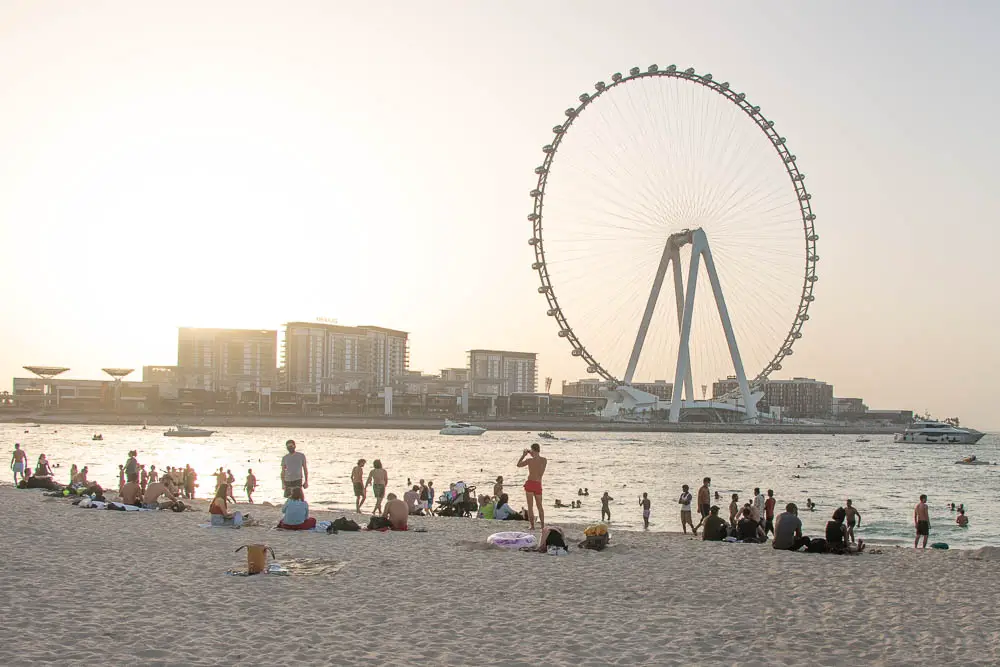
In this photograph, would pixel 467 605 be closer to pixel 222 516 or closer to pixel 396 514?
pixel 396 514

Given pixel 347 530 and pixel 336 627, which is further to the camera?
pixel 347 530

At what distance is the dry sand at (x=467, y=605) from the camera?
25.8 feet

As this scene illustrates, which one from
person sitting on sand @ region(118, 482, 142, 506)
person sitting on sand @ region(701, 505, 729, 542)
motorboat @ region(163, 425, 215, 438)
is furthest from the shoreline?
person sitting on sand @ region(118, 482, 142, 506)

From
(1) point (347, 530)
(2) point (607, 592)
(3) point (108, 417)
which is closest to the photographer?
(2) point (607, 592)

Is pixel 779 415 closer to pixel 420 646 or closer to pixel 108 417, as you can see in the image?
pixel 108 417

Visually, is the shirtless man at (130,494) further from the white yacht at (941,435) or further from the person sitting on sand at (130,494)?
the white yacht at (941,435)

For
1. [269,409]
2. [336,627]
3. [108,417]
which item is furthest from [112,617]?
[269,409]

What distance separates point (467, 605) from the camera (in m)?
9.84

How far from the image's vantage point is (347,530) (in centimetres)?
1586

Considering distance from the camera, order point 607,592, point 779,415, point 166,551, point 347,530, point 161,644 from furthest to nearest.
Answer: point 779,415 → point 347,530 → point 166,551 → point 607,592 → point 161,644

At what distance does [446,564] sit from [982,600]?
6.49 meters

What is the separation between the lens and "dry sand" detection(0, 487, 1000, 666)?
7859 millimetres

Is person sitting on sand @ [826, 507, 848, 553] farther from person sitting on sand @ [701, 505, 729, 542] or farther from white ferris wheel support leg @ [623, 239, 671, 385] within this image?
white ferris wheel support leg @ [623, 239, 671, 385]

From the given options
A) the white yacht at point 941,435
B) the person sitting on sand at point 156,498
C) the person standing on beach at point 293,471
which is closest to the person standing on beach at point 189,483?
the person sitting on sand at point 156,498
